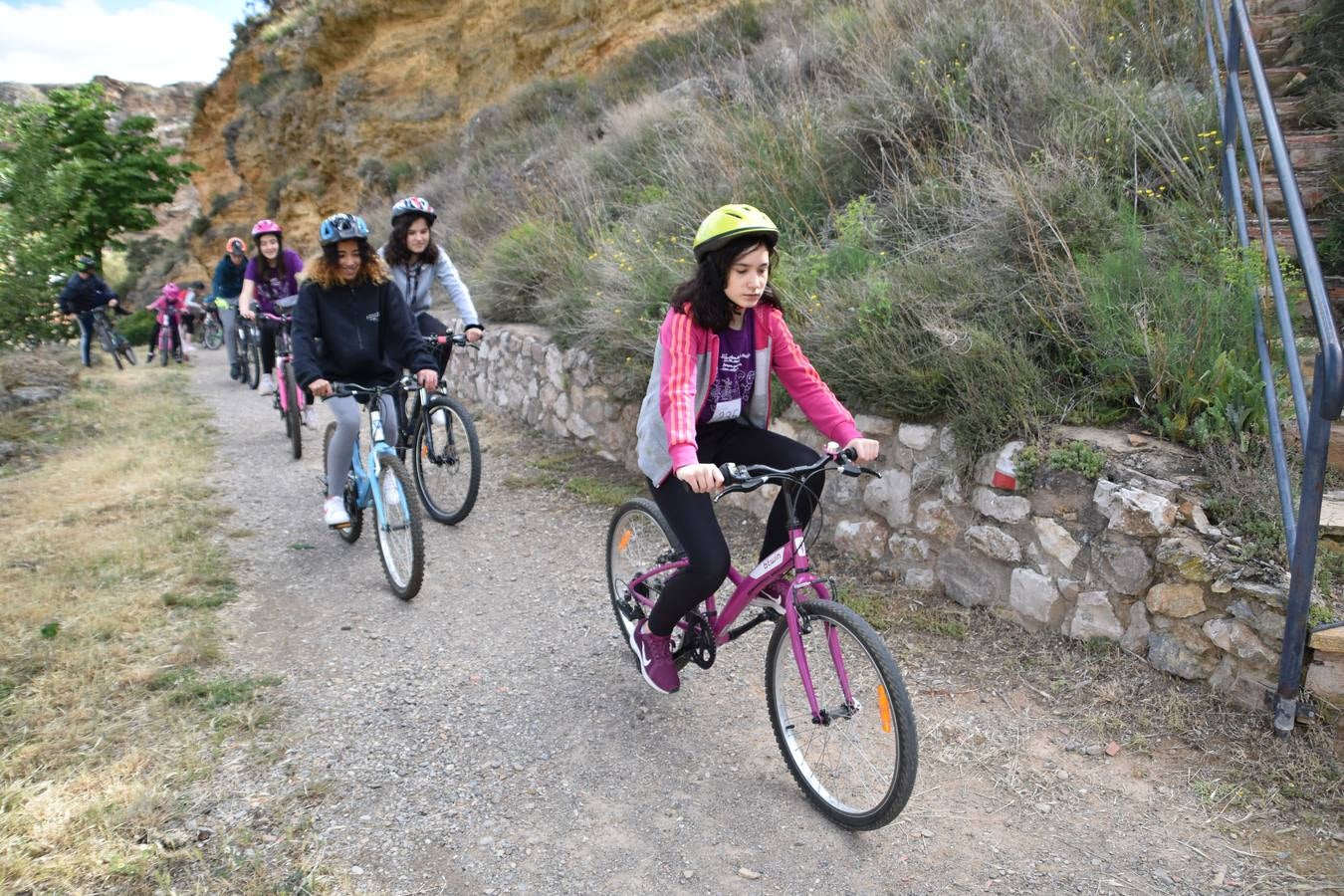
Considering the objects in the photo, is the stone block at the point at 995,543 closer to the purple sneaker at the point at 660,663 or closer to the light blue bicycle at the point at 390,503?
the purple sneaker at the point at 660,663

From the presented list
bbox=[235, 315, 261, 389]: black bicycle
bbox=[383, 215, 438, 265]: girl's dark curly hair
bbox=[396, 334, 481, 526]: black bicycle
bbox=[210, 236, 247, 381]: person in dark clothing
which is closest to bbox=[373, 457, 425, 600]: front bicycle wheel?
bbox=[396, 334, 481, 526]: black bicycle

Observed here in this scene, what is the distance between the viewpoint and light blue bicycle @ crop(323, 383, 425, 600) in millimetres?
5035

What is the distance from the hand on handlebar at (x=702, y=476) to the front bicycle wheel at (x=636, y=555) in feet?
3.03

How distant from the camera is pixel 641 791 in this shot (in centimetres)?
352

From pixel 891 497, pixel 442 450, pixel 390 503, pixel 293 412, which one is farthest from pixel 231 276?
pixel 891 497

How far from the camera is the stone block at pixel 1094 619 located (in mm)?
3971

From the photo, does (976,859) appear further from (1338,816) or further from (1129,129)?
(1129,129)

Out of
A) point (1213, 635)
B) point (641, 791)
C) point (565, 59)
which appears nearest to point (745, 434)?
point (641, 791)

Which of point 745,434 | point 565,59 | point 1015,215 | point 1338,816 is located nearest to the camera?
point 1338,816

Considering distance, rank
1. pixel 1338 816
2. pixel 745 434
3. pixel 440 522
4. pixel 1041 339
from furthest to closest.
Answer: pixel 440 522, pixel 1041 339, pixel 745 434, pixel 1338 816

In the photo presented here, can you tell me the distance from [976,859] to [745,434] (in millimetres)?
1776

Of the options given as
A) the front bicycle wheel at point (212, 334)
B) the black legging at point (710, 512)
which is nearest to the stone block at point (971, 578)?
the black legging at point (710, 512)

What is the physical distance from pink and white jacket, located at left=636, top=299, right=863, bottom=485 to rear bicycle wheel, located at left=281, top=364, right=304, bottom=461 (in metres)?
6.13

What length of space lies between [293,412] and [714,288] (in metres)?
6.62
